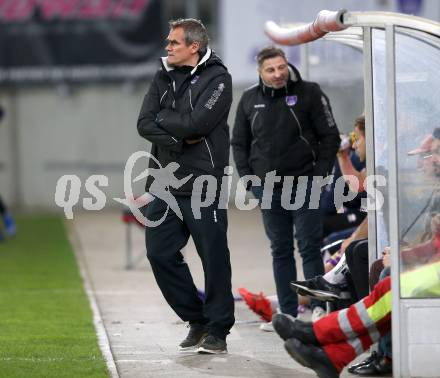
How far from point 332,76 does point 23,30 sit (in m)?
10.5

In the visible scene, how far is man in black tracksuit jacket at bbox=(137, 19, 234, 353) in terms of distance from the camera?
25.2 ft

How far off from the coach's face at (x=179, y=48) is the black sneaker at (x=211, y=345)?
1.80 meters

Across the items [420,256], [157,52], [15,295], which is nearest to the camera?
[420,256]

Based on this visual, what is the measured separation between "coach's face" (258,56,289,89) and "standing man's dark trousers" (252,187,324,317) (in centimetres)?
80

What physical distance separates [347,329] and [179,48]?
7.49ft

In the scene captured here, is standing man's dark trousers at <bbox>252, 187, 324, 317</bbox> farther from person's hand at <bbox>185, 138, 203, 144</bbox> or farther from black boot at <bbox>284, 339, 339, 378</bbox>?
black boot at <bbox>284, 339, 339, 378</bbox>

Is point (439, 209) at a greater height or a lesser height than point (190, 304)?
greater

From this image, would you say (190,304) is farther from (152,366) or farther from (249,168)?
(249,168)

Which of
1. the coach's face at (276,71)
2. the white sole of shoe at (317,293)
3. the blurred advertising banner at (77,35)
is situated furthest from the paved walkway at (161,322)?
the blurred advertising banner at (77,35)

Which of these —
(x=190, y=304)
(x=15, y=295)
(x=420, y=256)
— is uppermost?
(x=420, y=256)

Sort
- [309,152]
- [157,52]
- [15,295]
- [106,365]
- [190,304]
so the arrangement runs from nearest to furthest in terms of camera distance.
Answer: [106,365], [190,304], [309,152], [15,295], [157,52]

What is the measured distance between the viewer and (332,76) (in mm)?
11555

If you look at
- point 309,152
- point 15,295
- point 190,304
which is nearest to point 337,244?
point 309,152

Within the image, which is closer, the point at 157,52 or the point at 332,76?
the point at 332,76
